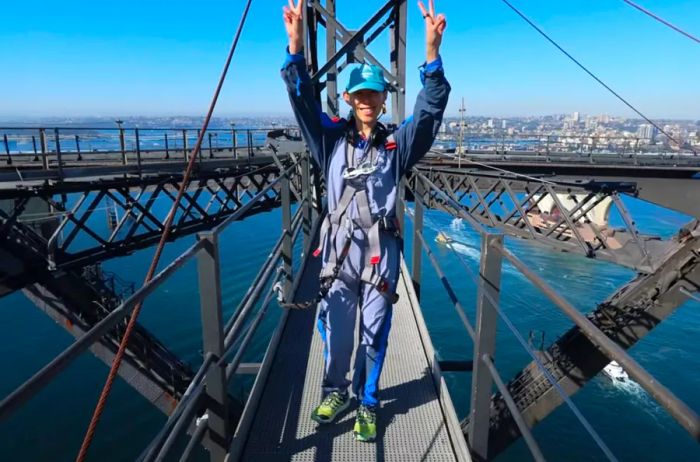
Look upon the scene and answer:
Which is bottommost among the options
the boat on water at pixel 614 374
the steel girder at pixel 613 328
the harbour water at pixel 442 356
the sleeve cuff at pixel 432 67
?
the boat on water at pixel 614 374

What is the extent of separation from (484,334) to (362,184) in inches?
40.2

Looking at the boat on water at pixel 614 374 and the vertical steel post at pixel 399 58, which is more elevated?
the vertical steel post at pixel 399 58

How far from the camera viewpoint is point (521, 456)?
499 inches

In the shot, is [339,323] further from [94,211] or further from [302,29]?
[94,211]

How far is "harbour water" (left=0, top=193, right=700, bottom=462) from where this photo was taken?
1252 cm

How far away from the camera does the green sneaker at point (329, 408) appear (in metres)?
2.66

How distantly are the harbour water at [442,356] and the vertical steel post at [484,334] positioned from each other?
32.4 ft

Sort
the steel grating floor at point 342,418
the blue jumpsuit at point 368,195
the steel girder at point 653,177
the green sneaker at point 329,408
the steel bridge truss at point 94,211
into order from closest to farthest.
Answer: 1. the blue jumpsuit at point 368,195
2. the steel grating floor at point 342,418
3. the green sneaker at point 329,408
4. the steel bridge truss at point 94,211
5. the steel girder at point 653,177

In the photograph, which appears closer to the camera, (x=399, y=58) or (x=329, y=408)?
(x=329, y=408)

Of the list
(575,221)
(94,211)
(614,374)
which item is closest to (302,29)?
(94,211)

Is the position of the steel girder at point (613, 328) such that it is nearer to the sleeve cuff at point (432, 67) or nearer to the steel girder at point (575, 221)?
the steel girder at point (575, 221)

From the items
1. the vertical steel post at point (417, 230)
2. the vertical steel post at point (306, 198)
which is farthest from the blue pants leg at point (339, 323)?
the vertical steel post at point (306, 198)

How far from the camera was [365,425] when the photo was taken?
8.43 feet

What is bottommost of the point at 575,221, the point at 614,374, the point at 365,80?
the point at 614,374
